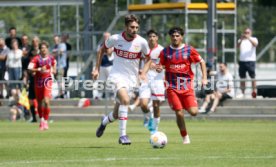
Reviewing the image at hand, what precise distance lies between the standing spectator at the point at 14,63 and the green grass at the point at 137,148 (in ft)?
22.5

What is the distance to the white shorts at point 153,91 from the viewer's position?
22.8 metres

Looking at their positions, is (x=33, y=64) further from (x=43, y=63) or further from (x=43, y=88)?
(x=43, y=88)

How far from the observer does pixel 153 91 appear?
22.9 metres

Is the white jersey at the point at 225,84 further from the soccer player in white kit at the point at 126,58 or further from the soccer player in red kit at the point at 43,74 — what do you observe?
the soccer player in white kit at the point at 126,58

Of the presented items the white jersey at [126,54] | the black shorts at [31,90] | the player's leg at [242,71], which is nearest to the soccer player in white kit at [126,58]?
the white jersey at [126,54]

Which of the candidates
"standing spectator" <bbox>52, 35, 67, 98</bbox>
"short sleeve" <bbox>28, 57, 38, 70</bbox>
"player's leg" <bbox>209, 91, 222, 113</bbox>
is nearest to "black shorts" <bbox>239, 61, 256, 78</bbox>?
"player's leg" <bbox>209, 91, 222, 113</bbox>

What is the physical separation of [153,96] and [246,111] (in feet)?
22.7

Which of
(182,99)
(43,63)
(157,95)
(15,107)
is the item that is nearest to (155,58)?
(157,95)

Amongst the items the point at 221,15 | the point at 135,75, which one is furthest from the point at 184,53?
the point at 221,15

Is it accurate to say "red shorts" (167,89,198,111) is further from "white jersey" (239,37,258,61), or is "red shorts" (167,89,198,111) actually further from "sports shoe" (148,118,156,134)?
"white jersey" (239,37,258,61)

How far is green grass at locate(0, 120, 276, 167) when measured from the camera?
13414 millimetres

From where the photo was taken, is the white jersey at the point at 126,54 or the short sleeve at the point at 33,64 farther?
the short sleeve at the point at 33,64

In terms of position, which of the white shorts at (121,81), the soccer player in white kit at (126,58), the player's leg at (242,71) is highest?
the soccer player in white kit at (126,58)

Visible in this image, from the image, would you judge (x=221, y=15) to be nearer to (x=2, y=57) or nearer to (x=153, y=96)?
(x=2, y=57)
